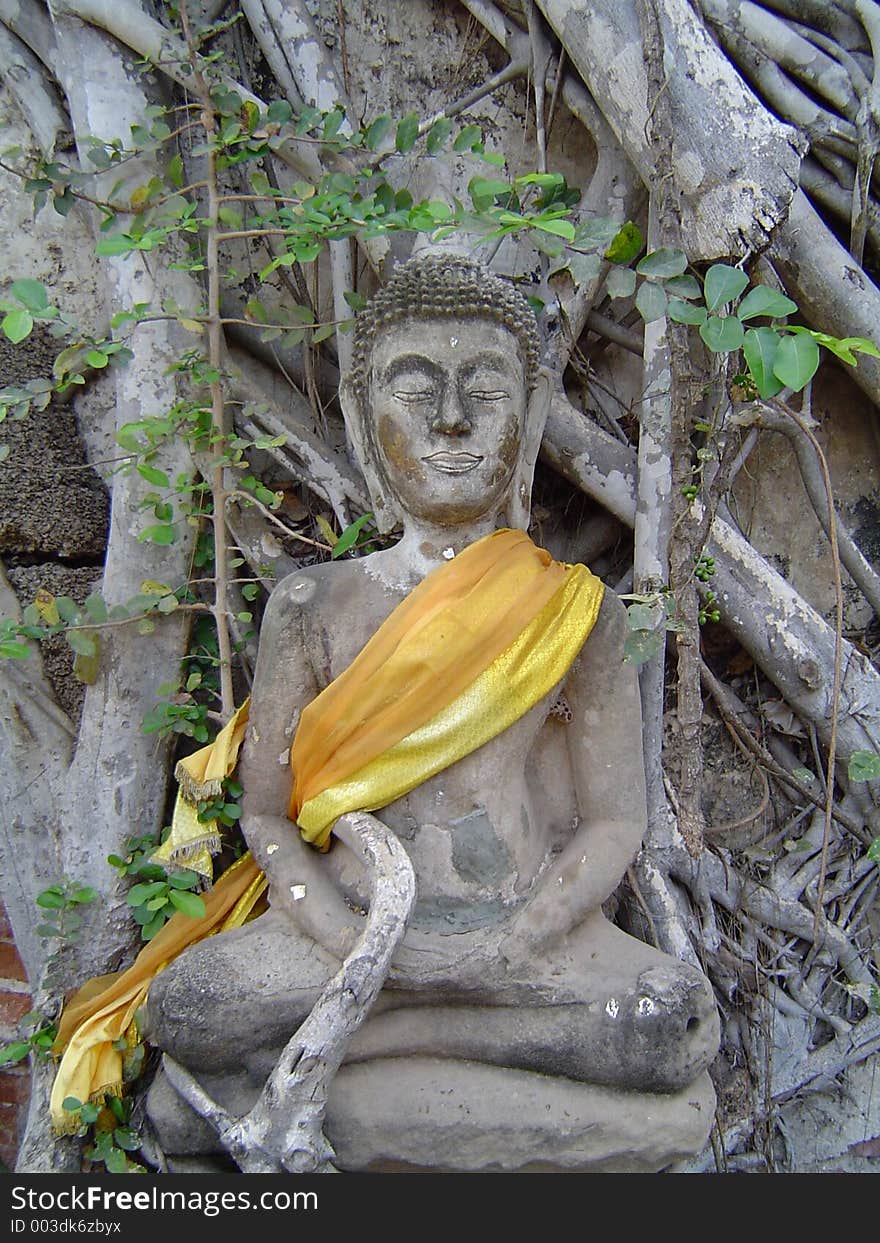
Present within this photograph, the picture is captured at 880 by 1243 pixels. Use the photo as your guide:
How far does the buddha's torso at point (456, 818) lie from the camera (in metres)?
1.86

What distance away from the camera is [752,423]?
2.29m

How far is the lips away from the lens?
194 centimetres

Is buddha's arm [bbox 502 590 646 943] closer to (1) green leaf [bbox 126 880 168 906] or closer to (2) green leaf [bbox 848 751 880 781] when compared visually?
(2) green leaf [bbox 848 751 880 781]

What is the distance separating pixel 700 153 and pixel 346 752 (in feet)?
4.60

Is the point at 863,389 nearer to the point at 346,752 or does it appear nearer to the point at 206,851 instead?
the point at 346,752

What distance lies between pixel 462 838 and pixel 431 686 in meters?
0.29

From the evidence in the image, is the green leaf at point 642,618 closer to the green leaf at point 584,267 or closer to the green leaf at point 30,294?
the green leaf at point 584,267

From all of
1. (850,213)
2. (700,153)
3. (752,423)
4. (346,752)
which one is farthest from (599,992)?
(850,213)

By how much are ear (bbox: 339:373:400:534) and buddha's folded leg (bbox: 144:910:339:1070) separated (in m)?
0.86

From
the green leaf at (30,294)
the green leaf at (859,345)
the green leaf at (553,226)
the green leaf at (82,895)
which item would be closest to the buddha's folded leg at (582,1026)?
the green leaf at (82,895)

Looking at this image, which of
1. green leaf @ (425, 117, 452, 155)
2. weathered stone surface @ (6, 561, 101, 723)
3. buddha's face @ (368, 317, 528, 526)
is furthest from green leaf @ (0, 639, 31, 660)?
green leaf @ (425, 117, 452, 155)

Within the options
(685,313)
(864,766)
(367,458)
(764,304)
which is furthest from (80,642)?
(864,766)

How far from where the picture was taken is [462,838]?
1.87 meters

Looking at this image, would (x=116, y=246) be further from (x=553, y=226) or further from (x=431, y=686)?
(x=431, y=686)
